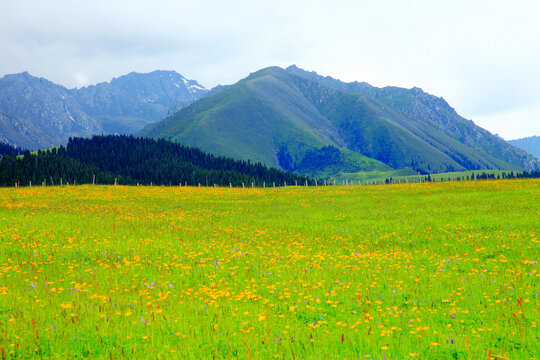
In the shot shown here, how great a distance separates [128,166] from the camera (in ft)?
572

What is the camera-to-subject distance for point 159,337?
6.34 m

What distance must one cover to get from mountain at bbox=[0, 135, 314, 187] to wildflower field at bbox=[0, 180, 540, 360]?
425 ft

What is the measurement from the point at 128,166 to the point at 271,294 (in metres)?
183

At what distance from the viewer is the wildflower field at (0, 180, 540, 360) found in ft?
19.5

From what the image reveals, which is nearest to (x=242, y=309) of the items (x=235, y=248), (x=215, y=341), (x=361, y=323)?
(x=215, y=341)

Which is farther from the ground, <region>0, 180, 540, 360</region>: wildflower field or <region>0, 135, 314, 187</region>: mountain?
<region>0, 135, 314, 187</region>: mountain

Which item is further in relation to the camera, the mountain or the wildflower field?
the mountain

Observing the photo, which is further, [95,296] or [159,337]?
[95,296]

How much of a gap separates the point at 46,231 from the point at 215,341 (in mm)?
14932

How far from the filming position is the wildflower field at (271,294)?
5949 millimetres

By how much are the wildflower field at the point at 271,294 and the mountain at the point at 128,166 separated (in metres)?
129

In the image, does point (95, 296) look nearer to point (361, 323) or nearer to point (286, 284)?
point (286, 284)

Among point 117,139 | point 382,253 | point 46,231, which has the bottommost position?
point 382,253

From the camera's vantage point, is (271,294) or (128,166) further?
(128,166)
